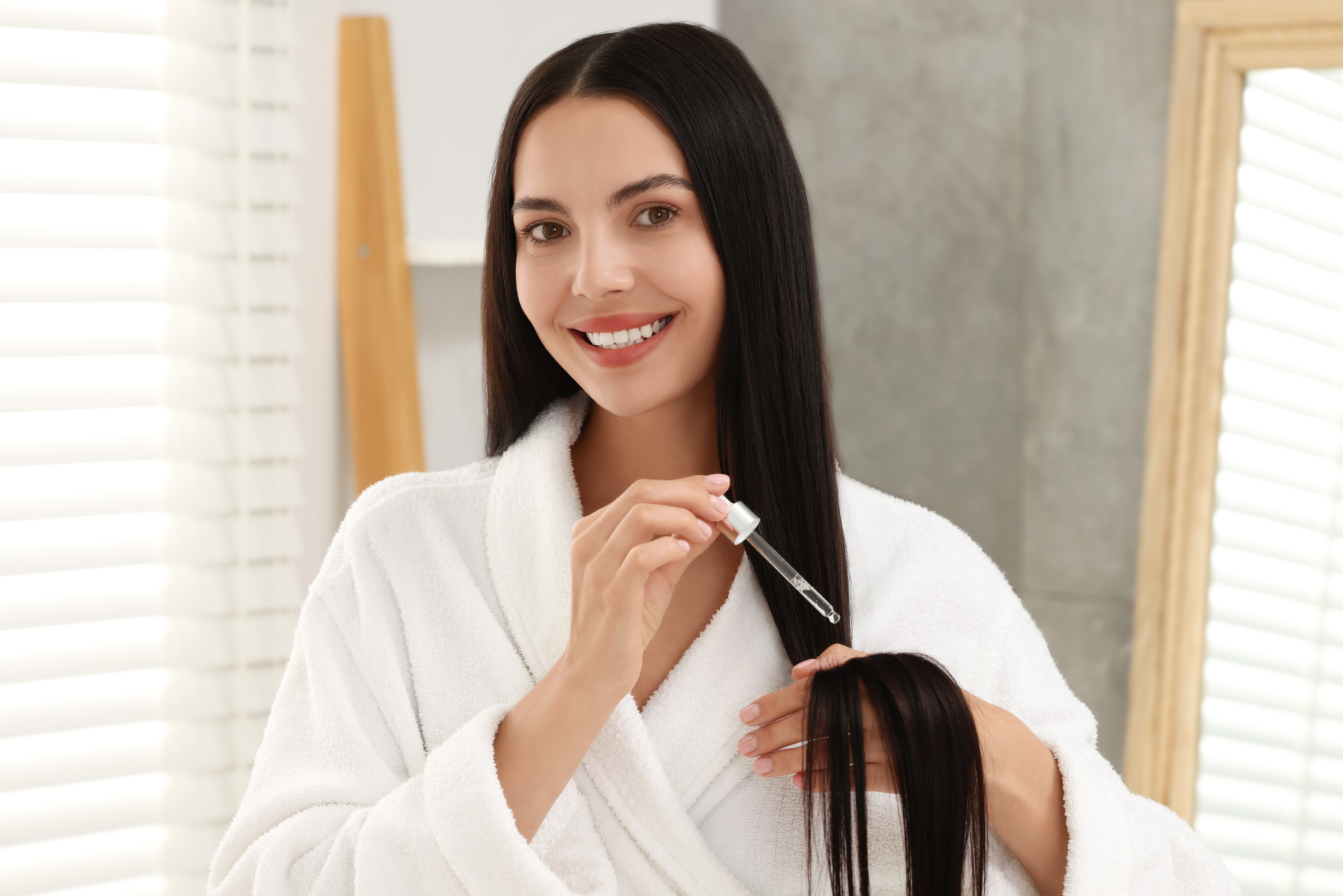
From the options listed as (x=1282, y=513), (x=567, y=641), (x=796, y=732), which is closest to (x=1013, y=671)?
(x=796, y=732)

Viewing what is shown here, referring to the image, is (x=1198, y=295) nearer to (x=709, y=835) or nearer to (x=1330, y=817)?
(x=1330, y=817)

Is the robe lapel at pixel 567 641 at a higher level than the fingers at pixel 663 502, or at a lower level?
lower

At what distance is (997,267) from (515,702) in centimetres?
113

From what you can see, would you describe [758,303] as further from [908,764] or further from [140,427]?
[140,427]

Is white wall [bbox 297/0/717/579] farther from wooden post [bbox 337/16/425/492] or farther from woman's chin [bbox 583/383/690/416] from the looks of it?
woman's chin [bbox 583/383/690/416]

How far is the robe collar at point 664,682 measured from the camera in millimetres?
898

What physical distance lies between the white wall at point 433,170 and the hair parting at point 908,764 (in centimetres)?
71

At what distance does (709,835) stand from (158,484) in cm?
68

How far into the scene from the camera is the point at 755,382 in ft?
3.13

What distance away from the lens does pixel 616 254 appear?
878 millimetres

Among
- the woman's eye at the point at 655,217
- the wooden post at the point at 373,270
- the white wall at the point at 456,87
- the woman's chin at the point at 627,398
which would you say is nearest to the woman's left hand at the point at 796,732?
the woman's chin at the point at 627,398

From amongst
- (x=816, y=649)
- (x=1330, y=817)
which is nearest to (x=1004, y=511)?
(x=1330, y=817)

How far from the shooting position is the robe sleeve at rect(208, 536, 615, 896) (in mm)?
802

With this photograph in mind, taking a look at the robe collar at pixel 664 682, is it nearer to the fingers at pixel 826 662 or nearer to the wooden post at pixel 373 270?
the fingers at pixel 826 662
